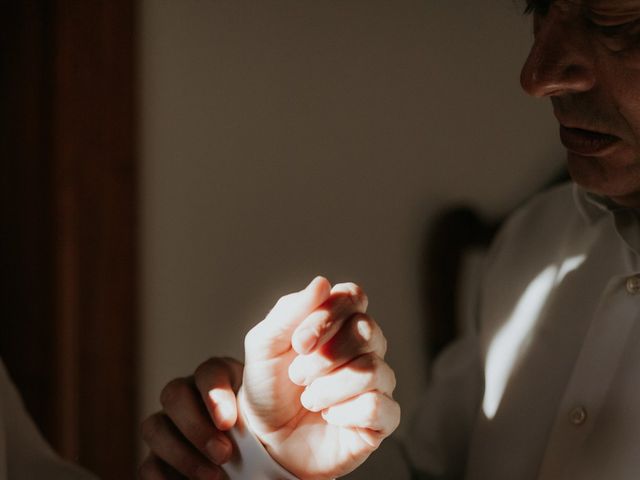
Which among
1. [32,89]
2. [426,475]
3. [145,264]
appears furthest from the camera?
[145,264]

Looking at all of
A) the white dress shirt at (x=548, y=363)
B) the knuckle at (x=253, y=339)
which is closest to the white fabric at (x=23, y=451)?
the knuckle at (x=253, y=339)

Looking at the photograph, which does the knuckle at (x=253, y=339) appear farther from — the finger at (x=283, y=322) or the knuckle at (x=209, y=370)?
the knuckle at (x=209, y=370)

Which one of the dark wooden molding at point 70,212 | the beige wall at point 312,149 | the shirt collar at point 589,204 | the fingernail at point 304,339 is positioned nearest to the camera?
the fingernail at point 304,339

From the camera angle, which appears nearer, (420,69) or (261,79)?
(261,79)

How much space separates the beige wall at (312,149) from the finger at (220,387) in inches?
25.2

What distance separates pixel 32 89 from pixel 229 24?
0.41 m

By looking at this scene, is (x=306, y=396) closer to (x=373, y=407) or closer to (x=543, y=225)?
(x=373, y=407)

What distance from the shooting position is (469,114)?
5.98 feet

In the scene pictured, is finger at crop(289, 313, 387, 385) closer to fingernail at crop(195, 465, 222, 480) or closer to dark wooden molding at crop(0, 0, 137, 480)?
fingernail at crop(195, 465, 222, 480)

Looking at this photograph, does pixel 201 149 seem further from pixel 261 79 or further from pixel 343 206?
pixel 343 206

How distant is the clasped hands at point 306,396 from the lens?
2.56ft

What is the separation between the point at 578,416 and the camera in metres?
0.99

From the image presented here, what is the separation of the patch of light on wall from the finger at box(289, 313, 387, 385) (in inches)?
16.3

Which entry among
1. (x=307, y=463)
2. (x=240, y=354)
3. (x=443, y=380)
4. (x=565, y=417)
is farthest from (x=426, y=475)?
(x=240, y=354)
